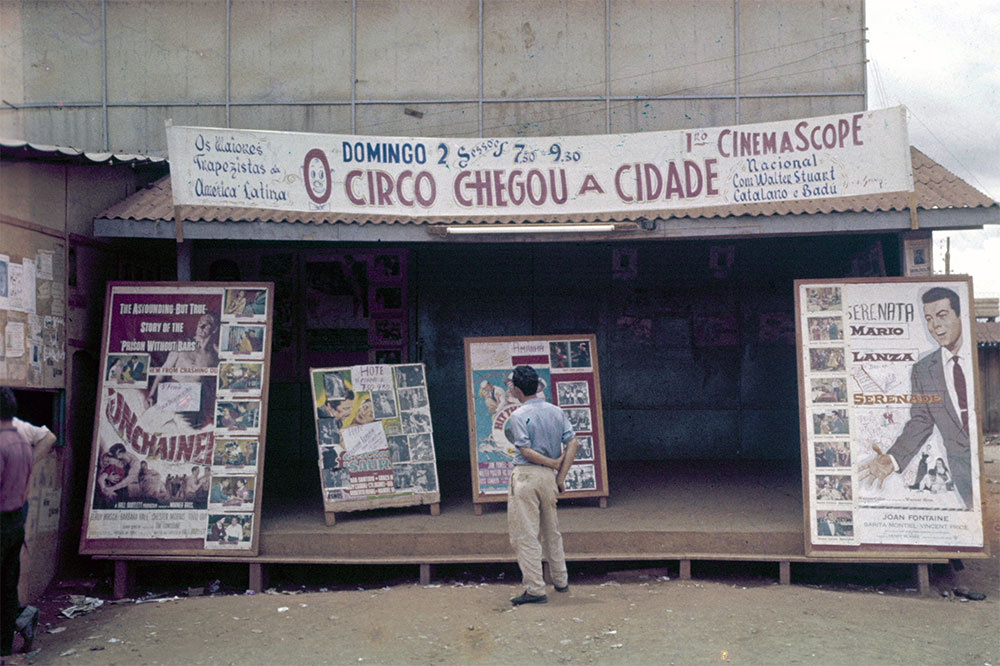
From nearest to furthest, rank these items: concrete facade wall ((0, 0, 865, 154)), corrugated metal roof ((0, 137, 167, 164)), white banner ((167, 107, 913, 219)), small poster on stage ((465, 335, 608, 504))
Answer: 1. corrugated metal roof ((0, 137, 167, 164))
2. white banner ((167, 107, 913, 219))
3. small poster on stage ((465, 335, 608, 504))
4. concrete facade wall ((0, 0, 865, 154))

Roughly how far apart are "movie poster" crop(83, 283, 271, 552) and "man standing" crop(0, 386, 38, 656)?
69.4 inches

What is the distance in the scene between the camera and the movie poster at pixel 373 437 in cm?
833

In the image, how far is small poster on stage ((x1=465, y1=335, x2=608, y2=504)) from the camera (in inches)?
338

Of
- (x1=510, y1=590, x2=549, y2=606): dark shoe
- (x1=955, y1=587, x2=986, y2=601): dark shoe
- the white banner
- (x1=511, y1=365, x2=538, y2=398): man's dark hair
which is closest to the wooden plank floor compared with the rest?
(x1=510, y1=590, x2=549, y2=606): dark shoe

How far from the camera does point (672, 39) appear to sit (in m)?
11.7

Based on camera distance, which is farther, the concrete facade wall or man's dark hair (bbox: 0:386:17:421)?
the concrete facade wall

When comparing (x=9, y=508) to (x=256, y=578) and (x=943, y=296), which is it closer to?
(x=256, y=578)

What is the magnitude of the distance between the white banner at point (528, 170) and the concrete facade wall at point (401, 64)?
3770mm

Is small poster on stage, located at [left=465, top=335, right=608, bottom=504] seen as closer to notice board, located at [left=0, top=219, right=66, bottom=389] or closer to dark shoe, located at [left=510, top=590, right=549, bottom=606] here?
dark shoe, located at [left=510, top=590, right=549, bottom=606]

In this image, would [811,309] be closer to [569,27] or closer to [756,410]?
[756,410]

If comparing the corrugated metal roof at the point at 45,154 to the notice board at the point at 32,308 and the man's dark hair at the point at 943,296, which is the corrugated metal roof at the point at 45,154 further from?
the man's dark hair at the point at 943,296

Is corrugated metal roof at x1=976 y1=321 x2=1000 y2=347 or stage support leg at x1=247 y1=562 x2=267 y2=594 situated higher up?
corrugated metal roof at x1=976 y1=321 x2=1000 y2=347

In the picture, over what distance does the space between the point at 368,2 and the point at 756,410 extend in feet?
26.6

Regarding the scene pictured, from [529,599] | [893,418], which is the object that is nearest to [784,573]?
[893,418]
